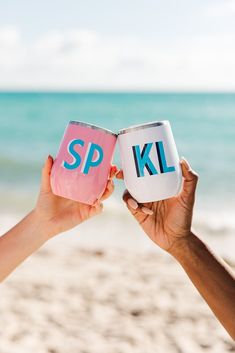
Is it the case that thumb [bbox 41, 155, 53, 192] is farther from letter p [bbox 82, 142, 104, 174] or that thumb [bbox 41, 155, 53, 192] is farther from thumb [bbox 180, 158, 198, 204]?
thumb [bbox 180, 158, 198, 204]

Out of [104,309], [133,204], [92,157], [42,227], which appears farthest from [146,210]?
[104,309]

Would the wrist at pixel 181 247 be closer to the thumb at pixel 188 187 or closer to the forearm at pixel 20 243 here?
the thumb at pixel 188 187

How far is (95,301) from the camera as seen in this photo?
12.7 feet

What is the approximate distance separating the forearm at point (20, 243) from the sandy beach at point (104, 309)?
1058 millimetres

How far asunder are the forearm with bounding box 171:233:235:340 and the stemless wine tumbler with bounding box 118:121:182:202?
228mm

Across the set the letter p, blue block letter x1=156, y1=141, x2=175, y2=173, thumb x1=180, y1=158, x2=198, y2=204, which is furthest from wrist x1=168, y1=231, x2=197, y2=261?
the letter p

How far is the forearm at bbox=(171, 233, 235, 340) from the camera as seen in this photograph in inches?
73.1

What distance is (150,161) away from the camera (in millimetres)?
1832

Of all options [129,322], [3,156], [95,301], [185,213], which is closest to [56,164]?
[185,213]

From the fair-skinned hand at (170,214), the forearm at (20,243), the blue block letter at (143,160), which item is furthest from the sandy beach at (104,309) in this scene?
the blue block letter at (143,160)

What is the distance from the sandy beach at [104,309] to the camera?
10.4 feet

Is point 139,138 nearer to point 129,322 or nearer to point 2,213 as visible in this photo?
point 129,322

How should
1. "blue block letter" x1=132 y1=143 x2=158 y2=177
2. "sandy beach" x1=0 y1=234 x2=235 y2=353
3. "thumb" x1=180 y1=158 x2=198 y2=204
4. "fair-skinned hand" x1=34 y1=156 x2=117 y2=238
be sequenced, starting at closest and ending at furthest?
"blue block letter" x1=132 y1=143 x2=158 y2=177 < "thumb" x1=180 y1=158 x2=198 y2=204 < "fair-skinned hand" x1=34 y1=156 x2=117 y2=238 < "sandy beach" x1=0 y1=234 x2=235 y2=353

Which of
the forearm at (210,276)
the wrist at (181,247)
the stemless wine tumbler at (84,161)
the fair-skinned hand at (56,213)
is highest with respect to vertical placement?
the stemless wine tumbler at (84,161)
